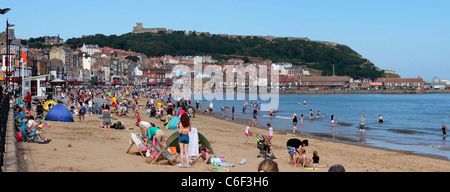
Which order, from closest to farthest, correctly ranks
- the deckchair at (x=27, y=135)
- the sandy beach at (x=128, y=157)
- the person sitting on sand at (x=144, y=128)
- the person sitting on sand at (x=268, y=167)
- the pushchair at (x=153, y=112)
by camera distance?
1. the person sitting on sand at (x=268, y=167)
2. the sandy beach at (x=128, y=157)
3. the deckchair at (x=27, y=135)
4. the person sitting on sand at (x=144, y=128)
5. the pushchair at (x=153, y=112)

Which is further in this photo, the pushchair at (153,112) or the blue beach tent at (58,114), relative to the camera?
the pushchair at (153,112)

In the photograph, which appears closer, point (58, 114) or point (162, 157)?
point (162, 157)

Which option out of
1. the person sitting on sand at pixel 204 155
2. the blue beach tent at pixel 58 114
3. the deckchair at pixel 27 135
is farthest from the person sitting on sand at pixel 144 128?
Result: the blue beach tent at pixel 58 114

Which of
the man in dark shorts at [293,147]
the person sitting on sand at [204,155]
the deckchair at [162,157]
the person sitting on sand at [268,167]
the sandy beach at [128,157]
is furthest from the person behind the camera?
the man in dark shorts at [293,147]

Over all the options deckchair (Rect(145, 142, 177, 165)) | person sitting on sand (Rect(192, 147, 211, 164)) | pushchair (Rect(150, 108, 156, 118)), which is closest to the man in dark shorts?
person sitting on sand (Rect(192, 147, 211, 164))

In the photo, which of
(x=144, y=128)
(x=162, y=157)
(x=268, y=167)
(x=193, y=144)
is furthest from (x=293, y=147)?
(x=268, y=167)

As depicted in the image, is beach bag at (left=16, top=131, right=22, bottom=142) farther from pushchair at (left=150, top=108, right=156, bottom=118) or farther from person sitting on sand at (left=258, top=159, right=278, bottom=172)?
pushchair at (left=150, top=108, right=156, bottom=118)

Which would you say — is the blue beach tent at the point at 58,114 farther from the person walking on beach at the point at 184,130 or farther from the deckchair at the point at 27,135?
the person walking on beach at the point at 184,130

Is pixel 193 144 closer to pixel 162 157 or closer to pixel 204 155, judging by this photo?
pixel 204 155

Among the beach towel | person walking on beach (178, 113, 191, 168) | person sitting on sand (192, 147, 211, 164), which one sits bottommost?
person sitting on sand (192, 147, 211, 164)

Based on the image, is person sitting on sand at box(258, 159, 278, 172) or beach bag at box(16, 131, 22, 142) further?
beach bag at box(16, 131, 22, 142)
